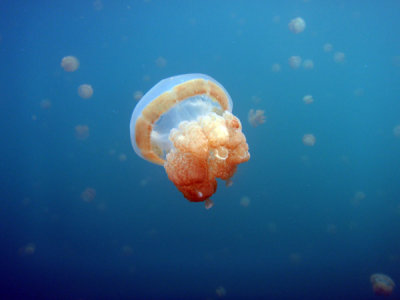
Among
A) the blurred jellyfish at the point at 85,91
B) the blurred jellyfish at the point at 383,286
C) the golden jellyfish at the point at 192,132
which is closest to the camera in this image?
the golden jellyfish at the point at 192,132

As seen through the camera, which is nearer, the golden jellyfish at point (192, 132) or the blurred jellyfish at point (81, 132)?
the golden jellyfish at point (192, 132)

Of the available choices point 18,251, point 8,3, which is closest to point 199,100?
point 8,3

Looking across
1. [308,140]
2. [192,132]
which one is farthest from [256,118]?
[192,132]

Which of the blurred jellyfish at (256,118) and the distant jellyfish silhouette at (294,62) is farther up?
the distant jellyfish silhouette at (294,62)

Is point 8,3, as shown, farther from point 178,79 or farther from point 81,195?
point 178,79

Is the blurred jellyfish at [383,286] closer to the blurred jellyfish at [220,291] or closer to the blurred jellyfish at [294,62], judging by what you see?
the blurred jellyfish at [220,291]

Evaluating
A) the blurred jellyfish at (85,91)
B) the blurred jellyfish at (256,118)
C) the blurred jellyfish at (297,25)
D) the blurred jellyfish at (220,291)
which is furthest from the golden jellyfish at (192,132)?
the blurred jellyfish at (297,25)

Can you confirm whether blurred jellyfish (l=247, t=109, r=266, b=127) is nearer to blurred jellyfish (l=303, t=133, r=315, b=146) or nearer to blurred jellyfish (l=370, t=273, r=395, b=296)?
blurred jellyfish (l=303, t=133, r=315, b=146)
